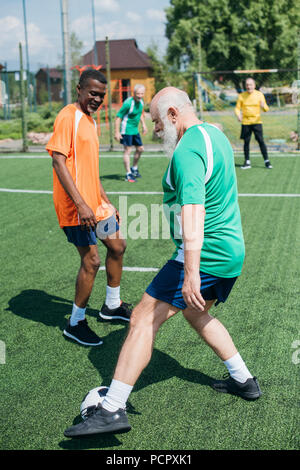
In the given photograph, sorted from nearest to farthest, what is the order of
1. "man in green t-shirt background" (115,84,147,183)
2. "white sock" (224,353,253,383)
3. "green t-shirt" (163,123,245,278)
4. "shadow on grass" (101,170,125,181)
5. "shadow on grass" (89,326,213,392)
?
"green t-shirt" (163,123,245,278) < "white sock" (224,353,253,383) < "shadow on grass" (89,326,213,392) < "man in green t-shirt background" (115,84,147,183) < "shadow on grass" (101,170,125,181)

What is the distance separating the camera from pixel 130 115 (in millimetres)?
11141

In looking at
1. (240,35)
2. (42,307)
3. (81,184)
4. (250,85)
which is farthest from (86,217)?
(240,35)

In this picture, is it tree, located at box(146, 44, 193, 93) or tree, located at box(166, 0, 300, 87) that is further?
tree, located at box(166, 0, 300, 87)

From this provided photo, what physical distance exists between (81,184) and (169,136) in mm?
1356

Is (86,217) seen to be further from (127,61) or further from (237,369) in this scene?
(127,61)

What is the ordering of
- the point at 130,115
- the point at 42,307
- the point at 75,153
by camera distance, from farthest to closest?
the point at 130,115 < the point at 42,307 < the point at 75,153

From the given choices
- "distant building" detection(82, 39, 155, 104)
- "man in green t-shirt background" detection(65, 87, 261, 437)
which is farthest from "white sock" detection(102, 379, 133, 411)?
"distant building" detection(82, 39, 155, 104)

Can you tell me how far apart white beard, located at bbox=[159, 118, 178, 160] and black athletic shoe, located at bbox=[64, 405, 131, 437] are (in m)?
1.42

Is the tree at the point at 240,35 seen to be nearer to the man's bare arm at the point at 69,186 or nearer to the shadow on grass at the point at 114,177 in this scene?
the shadow on grass at the point at 114,177

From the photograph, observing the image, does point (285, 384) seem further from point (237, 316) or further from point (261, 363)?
point (237, 316)

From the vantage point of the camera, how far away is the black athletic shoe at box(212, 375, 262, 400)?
10.4 feet

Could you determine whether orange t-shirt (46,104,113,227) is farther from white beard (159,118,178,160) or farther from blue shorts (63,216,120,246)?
white beard (159,118,178,160)

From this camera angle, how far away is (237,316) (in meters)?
4.38

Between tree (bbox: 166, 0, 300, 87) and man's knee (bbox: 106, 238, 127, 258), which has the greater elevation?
tree (bbox: 166, 0, 300, 87)
